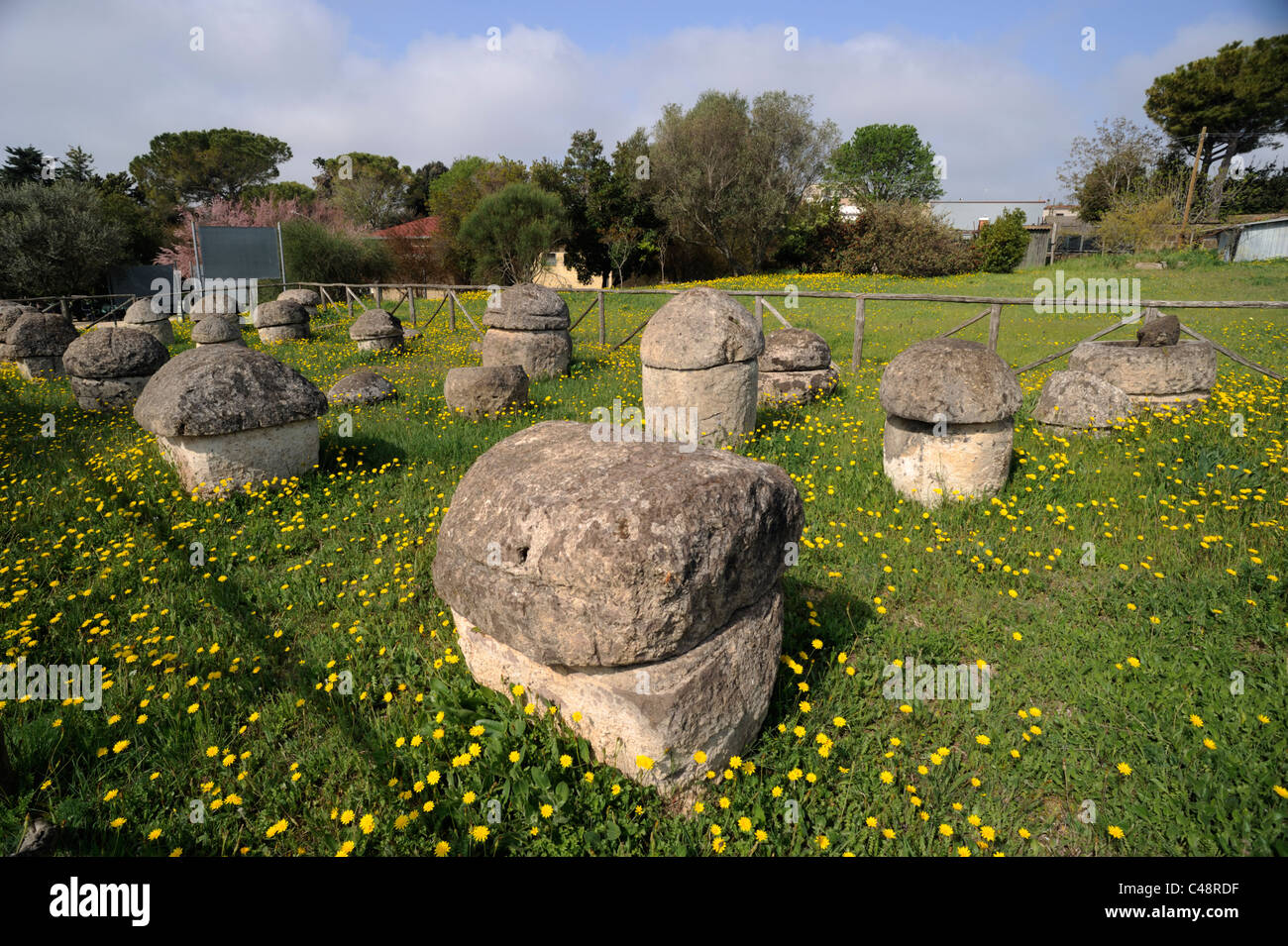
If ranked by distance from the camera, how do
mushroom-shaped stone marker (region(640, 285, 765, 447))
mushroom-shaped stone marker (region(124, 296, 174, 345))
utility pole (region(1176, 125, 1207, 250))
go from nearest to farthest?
mushroom-shaped stone marker (region(640, 285, 765, 447)) < mushroom-shaped stone marker (region(124, 296, 174, 345)) < utility pole (region(1176, 125, 1207, 250))

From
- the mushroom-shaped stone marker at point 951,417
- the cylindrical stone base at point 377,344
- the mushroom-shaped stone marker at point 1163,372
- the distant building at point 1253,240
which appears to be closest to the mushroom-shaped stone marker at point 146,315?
the cylindrical stone base at point 377,344

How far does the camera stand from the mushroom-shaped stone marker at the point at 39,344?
1224 centimetres

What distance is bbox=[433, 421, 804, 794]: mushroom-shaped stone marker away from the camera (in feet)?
8.04

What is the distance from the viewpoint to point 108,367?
9312 millimetres

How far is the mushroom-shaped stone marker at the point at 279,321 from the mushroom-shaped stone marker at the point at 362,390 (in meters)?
8.43

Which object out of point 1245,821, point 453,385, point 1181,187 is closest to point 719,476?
point 1245,821

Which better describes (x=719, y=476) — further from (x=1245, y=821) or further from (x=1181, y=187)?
(x=1181, y=187)

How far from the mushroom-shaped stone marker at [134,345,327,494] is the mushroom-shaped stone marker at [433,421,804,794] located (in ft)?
13.6

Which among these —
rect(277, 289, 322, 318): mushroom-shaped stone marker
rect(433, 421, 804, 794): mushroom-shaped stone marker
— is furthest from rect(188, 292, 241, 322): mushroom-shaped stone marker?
rect(433, 421, 804, 794): mushroom-shaped stone marker

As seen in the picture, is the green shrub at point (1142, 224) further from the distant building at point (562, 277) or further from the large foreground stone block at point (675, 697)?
the large foreground stone block at point (675, 697)

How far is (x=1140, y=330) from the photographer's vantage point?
7645 millimetres

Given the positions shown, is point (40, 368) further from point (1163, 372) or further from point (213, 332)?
point (1163, 372)

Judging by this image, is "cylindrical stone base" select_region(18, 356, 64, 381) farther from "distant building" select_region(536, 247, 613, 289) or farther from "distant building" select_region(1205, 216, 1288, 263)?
"distant building" select_region(1205, 216, 1288, 263)

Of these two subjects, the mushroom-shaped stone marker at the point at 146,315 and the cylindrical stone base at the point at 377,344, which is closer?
the cylindrical stone base at the point at 377,344
